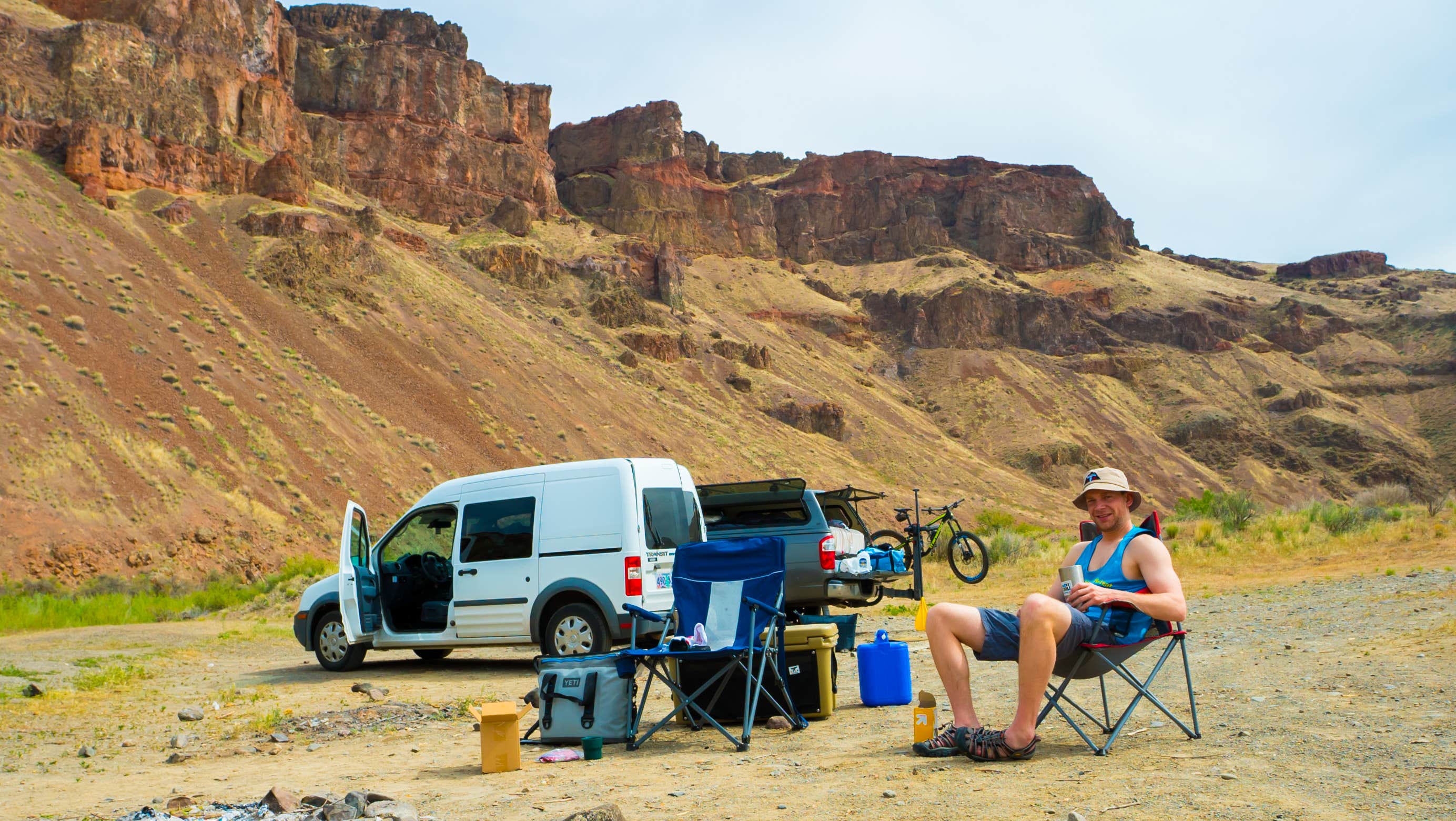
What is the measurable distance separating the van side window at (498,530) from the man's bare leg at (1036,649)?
6.48m

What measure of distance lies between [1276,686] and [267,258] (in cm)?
4875

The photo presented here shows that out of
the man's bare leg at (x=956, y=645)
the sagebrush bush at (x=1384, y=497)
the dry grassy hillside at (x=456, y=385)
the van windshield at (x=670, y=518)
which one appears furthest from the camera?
the dry grassy hillside at (x=456, y=385)

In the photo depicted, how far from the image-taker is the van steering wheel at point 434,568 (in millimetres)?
11844

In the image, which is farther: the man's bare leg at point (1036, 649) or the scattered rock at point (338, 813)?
the man's bare leg at point (1036, 649)

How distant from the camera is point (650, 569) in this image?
33.8ft

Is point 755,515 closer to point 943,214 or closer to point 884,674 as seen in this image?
point 884,674

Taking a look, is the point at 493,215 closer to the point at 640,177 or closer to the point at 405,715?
the point at 640,177

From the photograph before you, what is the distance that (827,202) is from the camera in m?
115

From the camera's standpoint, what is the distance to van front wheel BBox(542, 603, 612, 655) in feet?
34.0

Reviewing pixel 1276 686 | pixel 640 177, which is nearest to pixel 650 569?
pixel 1276 686

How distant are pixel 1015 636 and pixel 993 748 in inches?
22.7

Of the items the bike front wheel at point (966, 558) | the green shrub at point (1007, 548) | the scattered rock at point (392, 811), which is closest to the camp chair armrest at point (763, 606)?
the scattered rock at point (392, 811)

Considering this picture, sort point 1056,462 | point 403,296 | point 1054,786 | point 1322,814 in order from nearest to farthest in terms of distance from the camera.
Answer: point 1322,814 → point 1054,786 → point 403,296 → point 1056,462

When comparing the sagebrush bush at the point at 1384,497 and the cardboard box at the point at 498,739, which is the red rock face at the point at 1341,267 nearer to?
the sagebrush bush at the point at 1384,497
